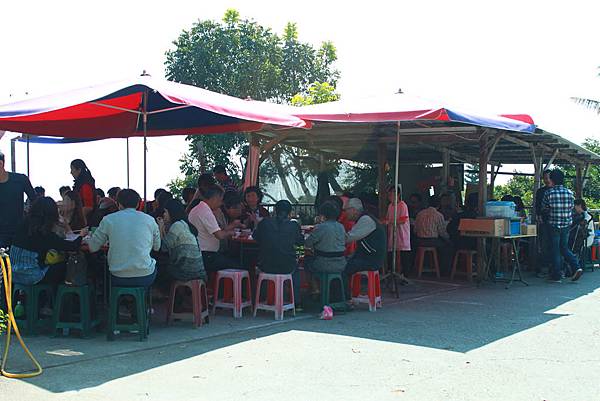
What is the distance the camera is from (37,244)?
6.12 meters

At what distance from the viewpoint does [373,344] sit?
6086 millimetres

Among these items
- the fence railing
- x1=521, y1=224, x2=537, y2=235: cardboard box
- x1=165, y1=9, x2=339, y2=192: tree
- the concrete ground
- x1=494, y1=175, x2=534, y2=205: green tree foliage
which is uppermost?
x1=165, y1=9, x2=339, y2=192: tree

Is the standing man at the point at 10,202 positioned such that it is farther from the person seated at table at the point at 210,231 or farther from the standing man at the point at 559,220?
the standing man at the point at 559,220

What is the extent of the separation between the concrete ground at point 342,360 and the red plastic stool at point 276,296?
0.14 meters

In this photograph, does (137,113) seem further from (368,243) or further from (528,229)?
(528,229)

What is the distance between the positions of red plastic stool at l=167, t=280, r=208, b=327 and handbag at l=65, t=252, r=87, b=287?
0.92 meters

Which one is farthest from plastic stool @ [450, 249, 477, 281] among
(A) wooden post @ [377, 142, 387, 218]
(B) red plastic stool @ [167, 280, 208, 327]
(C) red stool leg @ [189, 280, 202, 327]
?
(C) red stool leg @ [189, 280, 202, 327]

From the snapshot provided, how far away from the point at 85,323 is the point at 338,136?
6.56 meters

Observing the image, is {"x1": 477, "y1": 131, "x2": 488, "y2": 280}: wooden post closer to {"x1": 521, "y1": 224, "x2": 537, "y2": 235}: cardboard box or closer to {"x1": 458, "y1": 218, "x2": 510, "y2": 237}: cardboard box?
{"x1": 458, "y1": 218, "x2": 510, "y2": 237}: cardboard box

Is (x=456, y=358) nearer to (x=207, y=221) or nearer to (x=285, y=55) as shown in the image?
(x=207, y=221)

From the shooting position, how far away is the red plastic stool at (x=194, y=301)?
6645mm

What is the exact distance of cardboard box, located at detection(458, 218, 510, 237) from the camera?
31.9ft

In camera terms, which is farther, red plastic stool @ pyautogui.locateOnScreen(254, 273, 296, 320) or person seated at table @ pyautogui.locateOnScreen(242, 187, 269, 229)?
person seated at table @ pyautogui.locateOnScreen(242, 187, 269, 229)

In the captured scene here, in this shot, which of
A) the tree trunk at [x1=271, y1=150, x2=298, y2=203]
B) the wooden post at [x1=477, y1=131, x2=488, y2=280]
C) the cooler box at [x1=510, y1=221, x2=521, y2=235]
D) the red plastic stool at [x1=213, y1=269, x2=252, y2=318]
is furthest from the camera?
the tree trunk at [x1=271, y1=150, x2=298, y2=203]
